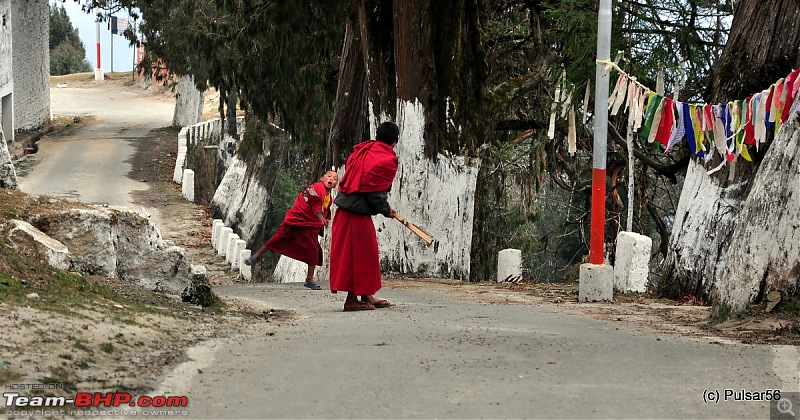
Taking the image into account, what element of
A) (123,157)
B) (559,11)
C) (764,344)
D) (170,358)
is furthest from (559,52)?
(123,157)

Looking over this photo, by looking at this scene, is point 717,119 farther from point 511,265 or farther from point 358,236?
point 511,265

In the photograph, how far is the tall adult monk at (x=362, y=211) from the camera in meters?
10.1

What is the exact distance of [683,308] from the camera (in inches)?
446

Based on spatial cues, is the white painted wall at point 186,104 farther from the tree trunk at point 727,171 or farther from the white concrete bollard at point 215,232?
the tree trunk at point 727,171

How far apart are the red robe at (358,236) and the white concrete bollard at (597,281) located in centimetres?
275

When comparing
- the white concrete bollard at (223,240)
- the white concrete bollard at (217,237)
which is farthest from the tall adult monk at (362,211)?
the white concrete bollard at (217,237)

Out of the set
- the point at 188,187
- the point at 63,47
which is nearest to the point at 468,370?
the point at 188,187

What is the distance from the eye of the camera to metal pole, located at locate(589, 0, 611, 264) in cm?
1191

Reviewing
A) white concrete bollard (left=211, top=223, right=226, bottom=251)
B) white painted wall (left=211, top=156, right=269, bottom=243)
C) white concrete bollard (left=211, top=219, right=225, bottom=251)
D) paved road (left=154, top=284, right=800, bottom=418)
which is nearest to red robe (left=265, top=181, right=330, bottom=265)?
paved road (left=154, top=284, right=800, bottom=418)

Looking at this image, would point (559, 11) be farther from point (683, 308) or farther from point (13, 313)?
point (13, 313)

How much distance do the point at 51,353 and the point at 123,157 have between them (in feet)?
99.2

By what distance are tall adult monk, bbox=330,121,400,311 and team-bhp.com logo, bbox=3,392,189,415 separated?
4.56 metres

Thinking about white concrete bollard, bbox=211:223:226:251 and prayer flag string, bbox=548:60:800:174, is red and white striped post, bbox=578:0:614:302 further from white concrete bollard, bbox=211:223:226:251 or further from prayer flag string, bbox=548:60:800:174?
white concrete bollard, bbox=211:223:226:251

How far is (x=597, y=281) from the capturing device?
1210 cm
